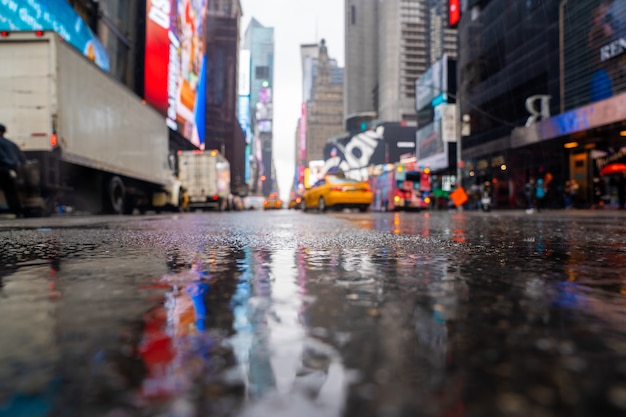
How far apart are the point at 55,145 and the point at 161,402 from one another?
40.6ft

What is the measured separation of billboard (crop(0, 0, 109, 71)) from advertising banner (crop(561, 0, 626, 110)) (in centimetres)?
2393

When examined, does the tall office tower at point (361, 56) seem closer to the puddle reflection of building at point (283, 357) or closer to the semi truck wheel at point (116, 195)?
the semi truck wheel at point (116, 195)

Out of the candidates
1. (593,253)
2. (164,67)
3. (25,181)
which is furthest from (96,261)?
(164,67)

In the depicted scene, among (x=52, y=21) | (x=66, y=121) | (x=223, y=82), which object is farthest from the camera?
(x=223, y=82)

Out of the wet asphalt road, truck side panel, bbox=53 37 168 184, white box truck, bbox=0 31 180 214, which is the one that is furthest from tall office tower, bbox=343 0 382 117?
the wet asphalt road

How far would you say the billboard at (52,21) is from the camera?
15.9 meters

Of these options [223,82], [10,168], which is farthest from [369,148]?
[10,168]

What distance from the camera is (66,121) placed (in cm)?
1193

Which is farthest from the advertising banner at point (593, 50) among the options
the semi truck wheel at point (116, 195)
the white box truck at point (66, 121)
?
the semi truck wheel at point (116, 195)

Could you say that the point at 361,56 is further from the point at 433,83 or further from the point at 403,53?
the point at 433,83

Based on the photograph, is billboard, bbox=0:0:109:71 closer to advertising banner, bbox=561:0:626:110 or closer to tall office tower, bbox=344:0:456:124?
advertising banner, bbox=561:0:626:110

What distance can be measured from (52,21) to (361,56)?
143376 millimetres

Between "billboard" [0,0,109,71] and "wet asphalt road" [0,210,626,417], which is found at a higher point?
"billboard" [0,0,109,71]

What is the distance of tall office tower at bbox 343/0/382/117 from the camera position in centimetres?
15175
